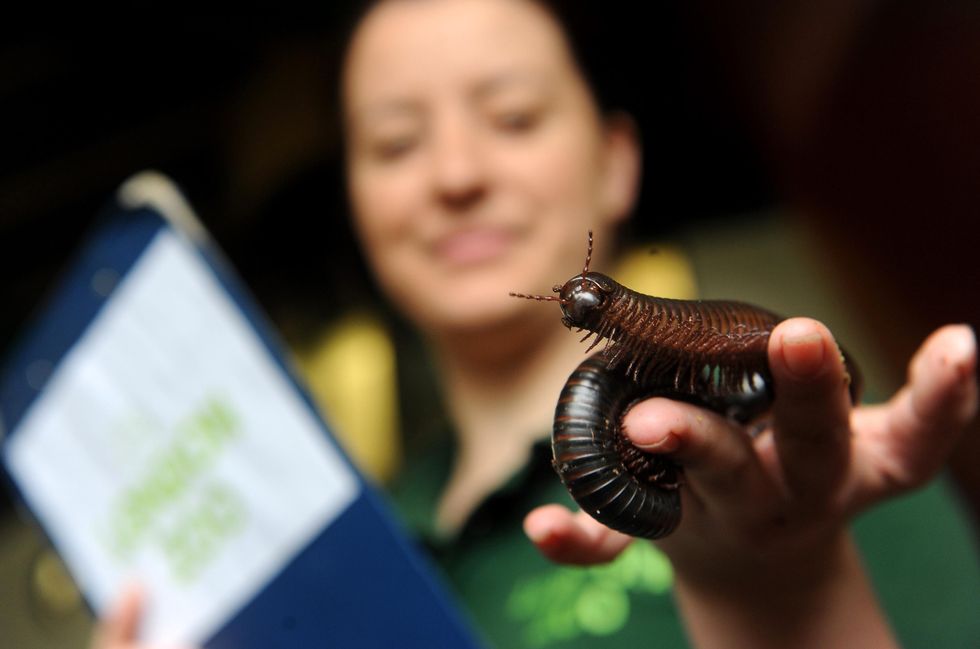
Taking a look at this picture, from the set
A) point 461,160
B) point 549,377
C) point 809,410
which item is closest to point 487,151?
point 461,160

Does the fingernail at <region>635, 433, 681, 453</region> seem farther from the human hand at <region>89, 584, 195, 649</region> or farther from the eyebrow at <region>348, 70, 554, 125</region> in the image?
the human hand at <region>89, 584, 195, 649</region>

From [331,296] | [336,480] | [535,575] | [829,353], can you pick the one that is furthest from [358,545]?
[331,296]

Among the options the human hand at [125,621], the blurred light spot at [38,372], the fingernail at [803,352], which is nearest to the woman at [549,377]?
the fingernail at [803,352]

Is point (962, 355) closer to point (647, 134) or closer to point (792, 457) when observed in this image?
point (792, 457)

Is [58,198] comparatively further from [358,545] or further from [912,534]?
[912,534]

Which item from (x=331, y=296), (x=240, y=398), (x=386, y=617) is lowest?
(x=331, y=296)

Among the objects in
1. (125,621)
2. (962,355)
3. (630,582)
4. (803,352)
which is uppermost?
(803,352)
